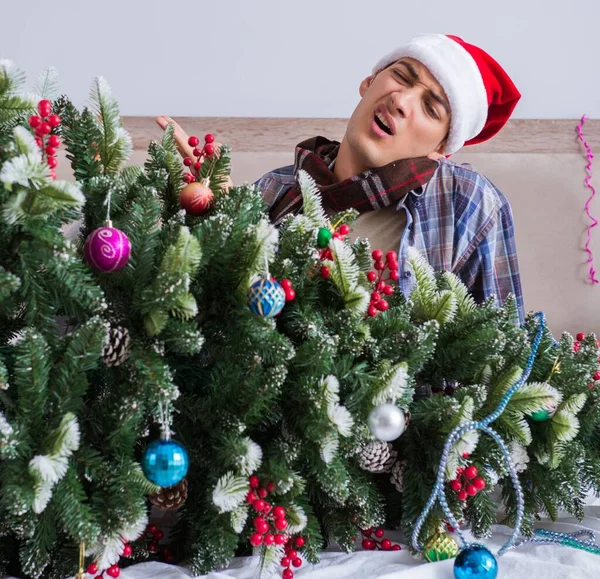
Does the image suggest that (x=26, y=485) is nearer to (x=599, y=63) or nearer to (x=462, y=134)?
(x=462, y=134)

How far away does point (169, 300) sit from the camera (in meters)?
0.50

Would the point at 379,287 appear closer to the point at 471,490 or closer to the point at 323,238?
the point at 323,238

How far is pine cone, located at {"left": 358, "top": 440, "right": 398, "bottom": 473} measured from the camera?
2.02ft

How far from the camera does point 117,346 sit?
1.76 feet

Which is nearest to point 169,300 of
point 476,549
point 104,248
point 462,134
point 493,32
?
point 104,248

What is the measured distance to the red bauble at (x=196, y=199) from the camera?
65 cm

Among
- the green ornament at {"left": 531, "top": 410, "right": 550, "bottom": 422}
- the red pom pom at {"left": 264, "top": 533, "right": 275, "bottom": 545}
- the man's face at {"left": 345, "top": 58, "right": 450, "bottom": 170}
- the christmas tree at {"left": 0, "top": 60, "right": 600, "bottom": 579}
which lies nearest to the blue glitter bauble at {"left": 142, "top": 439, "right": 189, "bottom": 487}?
the christmas tree at {"left": 0, "top": 60, "right": 600, "bottom": 579}

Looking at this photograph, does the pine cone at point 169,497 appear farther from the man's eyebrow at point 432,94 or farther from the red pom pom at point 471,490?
the man's eyebrow at point 432,94

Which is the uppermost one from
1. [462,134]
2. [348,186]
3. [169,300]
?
[462,134]

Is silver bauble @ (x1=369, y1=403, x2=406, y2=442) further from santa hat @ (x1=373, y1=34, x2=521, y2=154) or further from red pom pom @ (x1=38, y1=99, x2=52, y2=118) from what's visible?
santa hat @ (x1=373, y1=34, x2=521, y2=154)

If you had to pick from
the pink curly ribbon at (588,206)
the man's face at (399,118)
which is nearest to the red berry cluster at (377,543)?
the man's face at (399,118)

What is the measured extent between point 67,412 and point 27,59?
5.29 feet

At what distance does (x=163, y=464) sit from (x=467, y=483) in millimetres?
285

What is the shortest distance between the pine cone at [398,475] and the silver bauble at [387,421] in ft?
0.32
